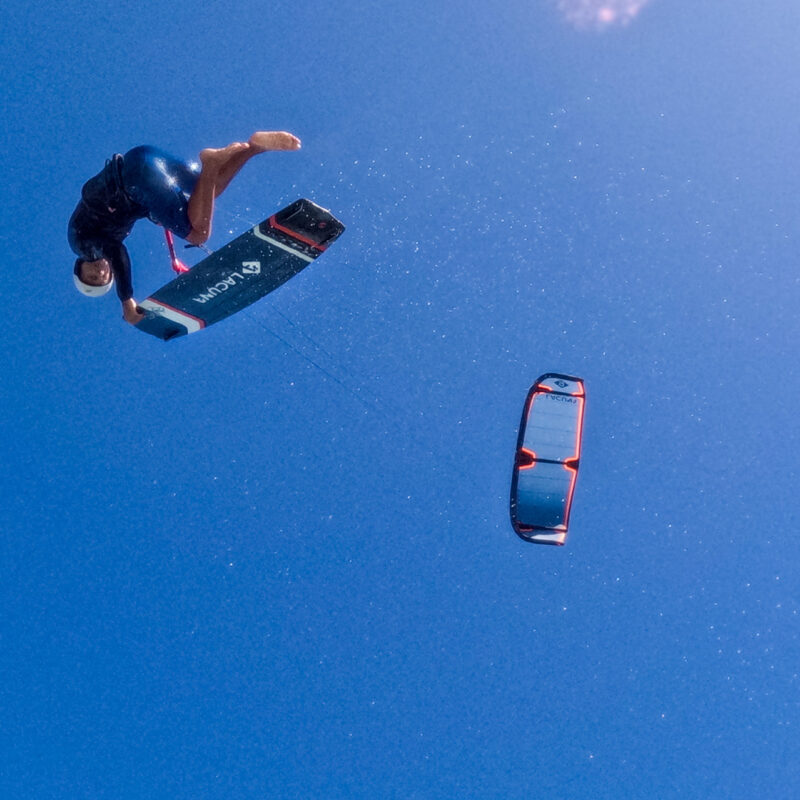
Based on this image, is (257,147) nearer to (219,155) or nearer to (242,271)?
(219,155)

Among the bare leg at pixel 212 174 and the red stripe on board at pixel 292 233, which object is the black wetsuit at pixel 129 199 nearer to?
the bare leg at pixel 212 174

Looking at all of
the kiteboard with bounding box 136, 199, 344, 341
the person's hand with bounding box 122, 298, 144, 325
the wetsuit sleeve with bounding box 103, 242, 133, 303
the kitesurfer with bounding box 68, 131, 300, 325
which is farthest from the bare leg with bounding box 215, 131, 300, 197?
the person's hand with bounding box 122, 298, 144, 325

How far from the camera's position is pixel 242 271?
4.30 m

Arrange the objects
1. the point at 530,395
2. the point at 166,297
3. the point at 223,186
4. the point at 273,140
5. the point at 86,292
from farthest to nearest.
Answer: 1. the point at 530,395
2. the point at 166,297
3. the point at 86,292
4. the point at 223,186
5. the point at 273,140

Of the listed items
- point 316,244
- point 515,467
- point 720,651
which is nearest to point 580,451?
point 515,467

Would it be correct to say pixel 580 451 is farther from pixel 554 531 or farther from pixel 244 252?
pixel 244 252

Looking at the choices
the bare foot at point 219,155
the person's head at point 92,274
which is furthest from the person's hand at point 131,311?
the bare foot at point 219,155

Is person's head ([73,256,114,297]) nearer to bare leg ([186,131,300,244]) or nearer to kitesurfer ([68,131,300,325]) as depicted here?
kitesurfer ([68,131,300,325])

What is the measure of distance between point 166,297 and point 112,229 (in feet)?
1.89

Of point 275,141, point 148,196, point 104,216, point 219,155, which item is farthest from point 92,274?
point 275,141

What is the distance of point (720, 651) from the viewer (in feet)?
17.6

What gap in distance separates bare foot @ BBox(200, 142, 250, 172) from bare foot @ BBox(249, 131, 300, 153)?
10 cm

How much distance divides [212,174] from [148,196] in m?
0.28

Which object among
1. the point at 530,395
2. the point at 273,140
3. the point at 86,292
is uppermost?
the point at 530,395
